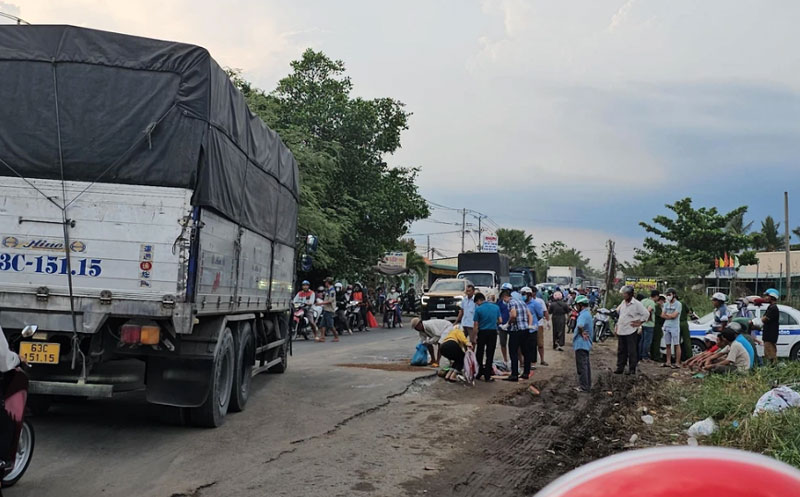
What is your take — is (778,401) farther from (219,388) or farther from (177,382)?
(177,382)

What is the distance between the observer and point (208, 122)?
7.45m

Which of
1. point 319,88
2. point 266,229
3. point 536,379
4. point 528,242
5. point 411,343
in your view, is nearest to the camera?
point 266,229

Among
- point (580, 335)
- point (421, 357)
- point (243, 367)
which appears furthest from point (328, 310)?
point (243, 367)

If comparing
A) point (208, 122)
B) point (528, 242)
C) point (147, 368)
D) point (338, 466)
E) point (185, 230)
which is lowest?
point (338, 466)

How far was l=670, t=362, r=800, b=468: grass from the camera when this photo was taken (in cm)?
694

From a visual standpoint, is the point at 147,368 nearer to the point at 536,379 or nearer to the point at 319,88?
the point at 536,379

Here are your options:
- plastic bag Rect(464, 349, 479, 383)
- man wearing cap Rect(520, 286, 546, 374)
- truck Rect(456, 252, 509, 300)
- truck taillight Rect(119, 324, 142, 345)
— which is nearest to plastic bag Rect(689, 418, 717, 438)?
plastic bag Rect(464, 349, 479, 383)

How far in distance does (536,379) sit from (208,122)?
862 cm

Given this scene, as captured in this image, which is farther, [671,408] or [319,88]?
[319,88]

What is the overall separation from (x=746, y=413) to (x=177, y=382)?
6.27m

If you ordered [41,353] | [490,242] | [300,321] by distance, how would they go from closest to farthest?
1. [41,353]
2. [300,321]
3. [490,242]

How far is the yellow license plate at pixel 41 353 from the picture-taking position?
22.1ft

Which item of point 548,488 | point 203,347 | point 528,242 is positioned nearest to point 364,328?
point 203,347

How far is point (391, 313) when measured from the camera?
30719 millimetres
